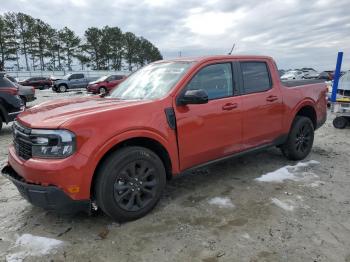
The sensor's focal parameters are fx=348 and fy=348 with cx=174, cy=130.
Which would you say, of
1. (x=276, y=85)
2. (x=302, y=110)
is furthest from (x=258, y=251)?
(x=302, y=110)

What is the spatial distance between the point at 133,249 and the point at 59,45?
69.2 metres

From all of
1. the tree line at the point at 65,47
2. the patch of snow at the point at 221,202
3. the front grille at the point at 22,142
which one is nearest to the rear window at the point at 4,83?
the front grille at the point at 22,142

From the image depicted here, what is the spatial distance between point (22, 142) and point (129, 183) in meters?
1.18

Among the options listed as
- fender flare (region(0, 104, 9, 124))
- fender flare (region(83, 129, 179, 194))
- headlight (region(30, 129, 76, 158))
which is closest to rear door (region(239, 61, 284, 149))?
fender flare (region(83, 129, 179, 194))

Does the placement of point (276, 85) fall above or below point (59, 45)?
below

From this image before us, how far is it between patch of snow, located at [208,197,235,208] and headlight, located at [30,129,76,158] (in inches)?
74.3

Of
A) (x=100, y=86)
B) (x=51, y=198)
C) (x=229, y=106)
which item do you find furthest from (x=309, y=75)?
(x=51, y=198)

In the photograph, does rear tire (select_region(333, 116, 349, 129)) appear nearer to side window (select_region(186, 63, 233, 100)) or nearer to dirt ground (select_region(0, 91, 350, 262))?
dirt ground (select_region(0, 91, 350, 262))

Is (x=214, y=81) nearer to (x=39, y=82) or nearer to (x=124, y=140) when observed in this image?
(x=124, y=140)

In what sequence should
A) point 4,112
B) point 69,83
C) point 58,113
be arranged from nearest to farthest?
point 58,113
point 4,112
point 69,83

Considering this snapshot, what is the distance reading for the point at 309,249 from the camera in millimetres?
3229

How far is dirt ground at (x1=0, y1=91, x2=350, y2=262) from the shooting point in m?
3.19

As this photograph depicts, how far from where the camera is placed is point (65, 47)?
67062 mm

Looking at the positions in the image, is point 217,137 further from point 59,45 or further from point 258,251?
point 59,45
